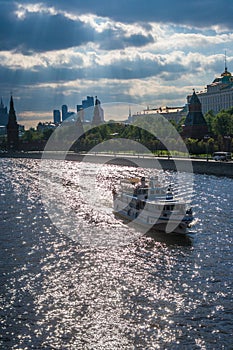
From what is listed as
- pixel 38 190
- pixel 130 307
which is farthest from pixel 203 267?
pixel 38 190

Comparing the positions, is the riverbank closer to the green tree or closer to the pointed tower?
the pointed tower

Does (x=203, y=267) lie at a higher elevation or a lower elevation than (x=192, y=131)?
lower

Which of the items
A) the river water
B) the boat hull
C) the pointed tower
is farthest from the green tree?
the boat hull

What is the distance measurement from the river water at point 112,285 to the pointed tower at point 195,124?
76.8 metres

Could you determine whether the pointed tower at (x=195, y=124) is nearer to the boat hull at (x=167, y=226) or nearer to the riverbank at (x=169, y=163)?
the riverbank at (x=169, y=163)

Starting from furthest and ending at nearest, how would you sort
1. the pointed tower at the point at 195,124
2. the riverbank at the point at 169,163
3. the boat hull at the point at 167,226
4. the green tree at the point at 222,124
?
the green tree at the point at 222,124 < the pointed tower at the point at 195,124 < the riverbank at the point at 169,163 < the boat hull at the point at 167,226

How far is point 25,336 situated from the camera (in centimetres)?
2212

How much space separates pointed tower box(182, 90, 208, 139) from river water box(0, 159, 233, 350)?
252 ft

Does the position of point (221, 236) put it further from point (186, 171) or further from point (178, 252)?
point (186, 171)

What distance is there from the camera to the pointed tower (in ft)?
403

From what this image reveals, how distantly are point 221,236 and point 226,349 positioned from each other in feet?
58.2

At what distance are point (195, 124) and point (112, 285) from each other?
98807 mm

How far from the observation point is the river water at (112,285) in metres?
22.0

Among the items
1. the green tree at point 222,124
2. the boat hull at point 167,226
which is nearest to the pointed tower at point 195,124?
the green tree at point 222,124
